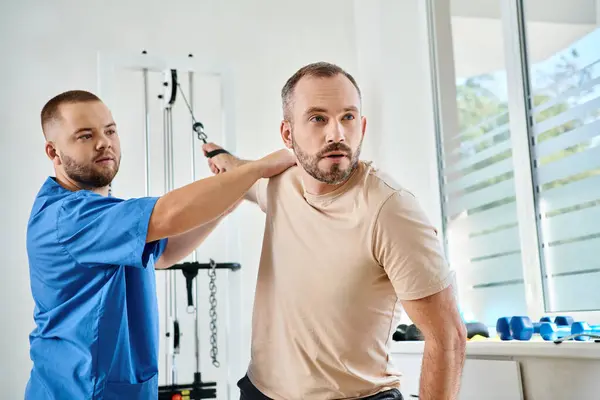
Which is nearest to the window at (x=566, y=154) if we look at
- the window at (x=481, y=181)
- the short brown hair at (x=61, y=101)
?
the window at (x=481, y=181)

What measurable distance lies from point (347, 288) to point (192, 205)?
0.43 m

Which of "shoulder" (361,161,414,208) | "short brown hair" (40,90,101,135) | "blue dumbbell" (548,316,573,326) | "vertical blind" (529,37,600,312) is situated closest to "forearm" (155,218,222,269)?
"short brown hair" (40,90,101,135)

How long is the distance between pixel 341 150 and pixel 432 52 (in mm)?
2211

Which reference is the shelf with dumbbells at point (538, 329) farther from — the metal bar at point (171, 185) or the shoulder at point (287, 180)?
the metal bar at point (171, 185)

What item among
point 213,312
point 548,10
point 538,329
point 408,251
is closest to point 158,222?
point 408,251

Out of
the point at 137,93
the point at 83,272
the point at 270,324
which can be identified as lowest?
the point at 270,324

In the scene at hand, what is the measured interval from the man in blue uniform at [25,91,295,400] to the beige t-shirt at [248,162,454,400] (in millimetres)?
250

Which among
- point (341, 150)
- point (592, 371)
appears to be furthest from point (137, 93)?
point (592, 371)

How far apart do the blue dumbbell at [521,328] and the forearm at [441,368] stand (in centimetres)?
72

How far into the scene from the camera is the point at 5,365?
3.18m

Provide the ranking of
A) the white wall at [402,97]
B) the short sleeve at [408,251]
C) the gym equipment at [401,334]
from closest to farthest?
the short sleeve at [408,251] → the gym equipment at [401,334] → the white wall at [402,97]

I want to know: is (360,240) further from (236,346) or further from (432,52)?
(432,52)

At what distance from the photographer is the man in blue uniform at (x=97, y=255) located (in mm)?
→ 1755

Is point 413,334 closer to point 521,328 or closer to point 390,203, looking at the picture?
point 521,328
